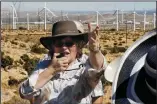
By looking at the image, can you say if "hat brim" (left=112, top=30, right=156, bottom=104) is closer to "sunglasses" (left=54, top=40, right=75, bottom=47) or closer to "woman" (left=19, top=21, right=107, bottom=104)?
"woman" (left=19, top=21, right=107, bottom=104)

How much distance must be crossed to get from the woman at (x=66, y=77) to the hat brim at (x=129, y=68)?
1.15 ft

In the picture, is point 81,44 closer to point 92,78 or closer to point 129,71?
point 92,78

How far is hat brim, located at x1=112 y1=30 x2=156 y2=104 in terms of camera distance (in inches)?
108

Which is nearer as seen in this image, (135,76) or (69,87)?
(135,76)

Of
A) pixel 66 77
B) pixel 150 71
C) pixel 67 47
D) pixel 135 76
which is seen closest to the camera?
pixel 150 71

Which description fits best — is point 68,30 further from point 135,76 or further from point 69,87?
point 135,76

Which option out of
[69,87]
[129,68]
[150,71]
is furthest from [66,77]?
[150,71]

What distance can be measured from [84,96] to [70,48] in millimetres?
350

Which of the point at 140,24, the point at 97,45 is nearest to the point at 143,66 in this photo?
the point at 97,45

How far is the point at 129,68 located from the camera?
9.15 feet

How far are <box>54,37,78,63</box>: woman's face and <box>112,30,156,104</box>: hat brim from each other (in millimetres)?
526

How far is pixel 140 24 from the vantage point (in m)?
79.5

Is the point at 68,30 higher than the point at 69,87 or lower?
higher

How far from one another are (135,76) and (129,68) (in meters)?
0.07
